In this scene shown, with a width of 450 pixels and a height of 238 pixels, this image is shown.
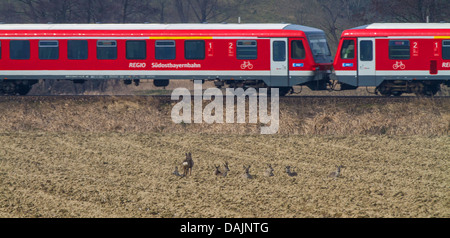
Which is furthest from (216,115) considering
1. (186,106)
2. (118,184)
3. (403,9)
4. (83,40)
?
(403,9)

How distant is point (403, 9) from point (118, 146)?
88.5 ft

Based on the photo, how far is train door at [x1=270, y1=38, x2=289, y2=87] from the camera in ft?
83.5

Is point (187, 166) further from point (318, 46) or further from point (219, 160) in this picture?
point (318, 46)

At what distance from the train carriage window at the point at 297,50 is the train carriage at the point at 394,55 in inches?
54.9

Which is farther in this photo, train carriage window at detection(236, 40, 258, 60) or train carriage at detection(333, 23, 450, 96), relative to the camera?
train carriage window at detection(236, 40, 258, 60)

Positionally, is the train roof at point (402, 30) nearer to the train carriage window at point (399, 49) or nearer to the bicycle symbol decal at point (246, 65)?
the train carriage window at point (399, 49)

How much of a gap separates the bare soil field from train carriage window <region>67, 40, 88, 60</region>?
192 centimetres

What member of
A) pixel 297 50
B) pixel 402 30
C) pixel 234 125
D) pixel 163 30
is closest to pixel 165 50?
pixel 163 30

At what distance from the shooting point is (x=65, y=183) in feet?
48.6

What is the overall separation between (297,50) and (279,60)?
31.2 inches

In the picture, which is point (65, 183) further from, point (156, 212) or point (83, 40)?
point (83, 40)

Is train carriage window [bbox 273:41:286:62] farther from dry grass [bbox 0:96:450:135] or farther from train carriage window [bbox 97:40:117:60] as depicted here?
train carriage window [bbox 97:40:117:60]

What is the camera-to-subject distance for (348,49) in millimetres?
25406

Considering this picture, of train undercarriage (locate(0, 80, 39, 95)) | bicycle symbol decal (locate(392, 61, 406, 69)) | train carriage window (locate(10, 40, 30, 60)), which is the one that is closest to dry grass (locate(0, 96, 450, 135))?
bicycle symbol decal (locate(392, 61, 406, 69))
